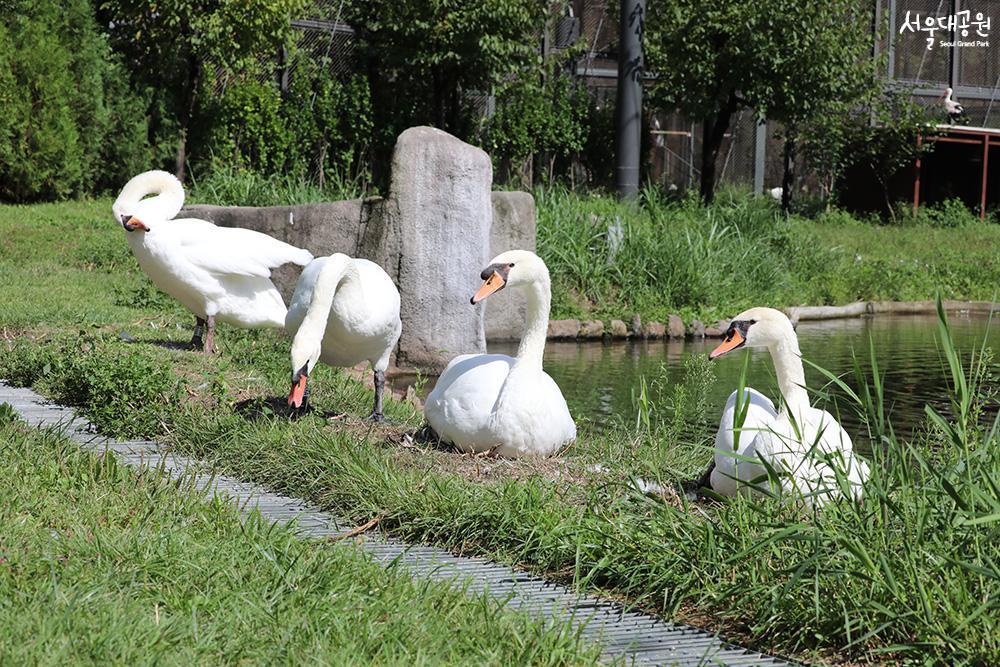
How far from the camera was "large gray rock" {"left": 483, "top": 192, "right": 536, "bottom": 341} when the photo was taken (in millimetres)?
11789

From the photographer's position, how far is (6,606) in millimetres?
3217

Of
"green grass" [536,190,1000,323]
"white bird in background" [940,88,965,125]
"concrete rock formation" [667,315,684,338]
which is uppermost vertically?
"white bird in background" [940,88,965,125]

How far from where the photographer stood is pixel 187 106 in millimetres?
16781

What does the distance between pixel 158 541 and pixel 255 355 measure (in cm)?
432

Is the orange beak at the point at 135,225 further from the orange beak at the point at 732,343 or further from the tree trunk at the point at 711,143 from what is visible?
the tree trunk at the point at 711,143

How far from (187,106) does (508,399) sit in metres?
12.5

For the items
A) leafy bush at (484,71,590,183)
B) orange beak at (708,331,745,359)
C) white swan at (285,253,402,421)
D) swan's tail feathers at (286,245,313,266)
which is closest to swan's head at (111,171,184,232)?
swan's tail feathers at (286,245,313,266)

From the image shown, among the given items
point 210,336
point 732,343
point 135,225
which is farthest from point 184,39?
point 732,343

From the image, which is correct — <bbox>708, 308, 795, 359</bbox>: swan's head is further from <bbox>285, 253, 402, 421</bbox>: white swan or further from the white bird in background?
the white bird in background

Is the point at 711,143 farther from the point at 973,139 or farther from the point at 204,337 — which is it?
the point at 204,337

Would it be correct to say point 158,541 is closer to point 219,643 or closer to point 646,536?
point 219,643

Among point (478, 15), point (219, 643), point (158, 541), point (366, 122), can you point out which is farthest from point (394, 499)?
point (366, 122)

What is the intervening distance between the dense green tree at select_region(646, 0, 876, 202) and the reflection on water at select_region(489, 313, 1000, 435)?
4032 mm

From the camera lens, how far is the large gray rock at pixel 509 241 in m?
11.8
